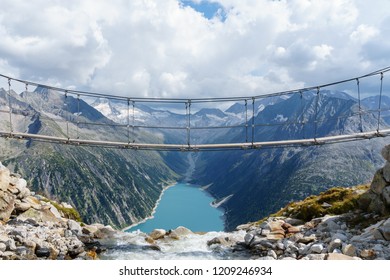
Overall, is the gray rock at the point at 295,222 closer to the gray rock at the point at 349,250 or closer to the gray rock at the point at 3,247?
the gray rock at the point at 349,250

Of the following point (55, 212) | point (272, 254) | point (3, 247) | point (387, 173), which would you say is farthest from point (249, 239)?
point (55, 212)

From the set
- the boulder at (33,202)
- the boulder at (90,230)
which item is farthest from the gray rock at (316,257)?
the boulder at (33,202)

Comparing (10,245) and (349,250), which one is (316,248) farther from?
(10,245)

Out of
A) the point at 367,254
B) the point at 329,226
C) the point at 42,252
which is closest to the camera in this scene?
the point at 367,254

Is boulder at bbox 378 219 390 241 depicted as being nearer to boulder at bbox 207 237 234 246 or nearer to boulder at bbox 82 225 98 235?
boulder at bbox 207 237 234 246

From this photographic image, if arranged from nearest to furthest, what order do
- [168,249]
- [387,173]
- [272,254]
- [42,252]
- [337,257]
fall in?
[337,257]
[42,252]
[272,254]
[387,173]
[168,249]

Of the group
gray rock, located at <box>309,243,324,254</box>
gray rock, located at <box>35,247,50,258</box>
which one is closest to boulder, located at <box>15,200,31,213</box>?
gray rock, located at <box>35,247,50,258</box>
